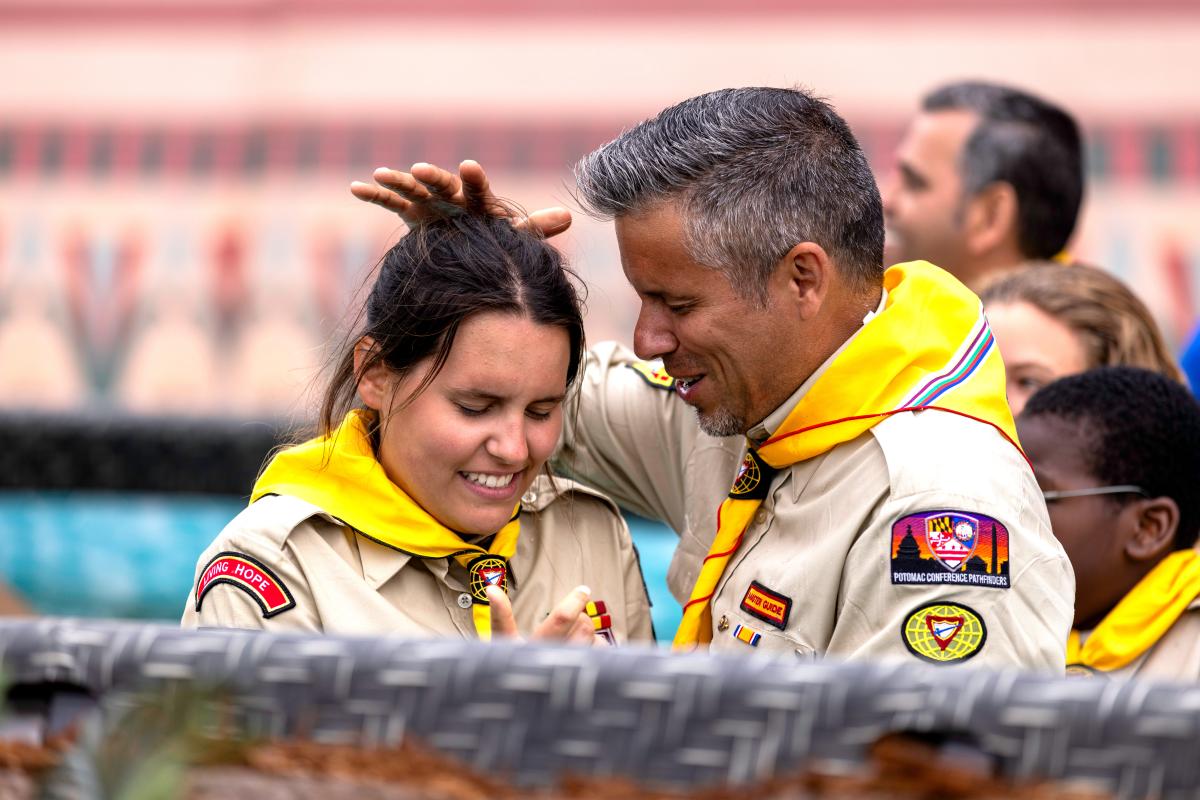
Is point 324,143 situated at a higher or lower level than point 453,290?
higher

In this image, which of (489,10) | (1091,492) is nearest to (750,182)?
(1091,492)

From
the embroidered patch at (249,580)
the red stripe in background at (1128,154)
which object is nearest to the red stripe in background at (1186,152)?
the red stripe in background at (1128,154)

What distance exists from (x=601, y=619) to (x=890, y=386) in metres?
0.58

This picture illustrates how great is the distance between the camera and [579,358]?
2.40 m

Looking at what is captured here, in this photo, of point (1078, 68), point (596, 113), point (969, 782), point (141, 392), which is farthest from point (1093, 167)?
point (969, 782)

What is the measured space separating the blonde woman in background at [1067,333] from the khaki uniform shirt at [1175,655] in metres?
0.74

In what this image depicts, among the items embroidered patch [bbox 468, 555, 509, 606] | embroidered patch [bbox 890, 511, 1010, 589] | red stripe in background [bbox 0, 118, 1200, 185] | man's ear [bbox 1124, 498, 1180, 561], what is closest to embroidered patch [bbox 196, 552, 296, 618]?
embroidered patch [bbox 468, 555, 509, 606]

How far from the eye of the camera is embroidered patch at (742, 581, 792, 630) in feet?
6.94

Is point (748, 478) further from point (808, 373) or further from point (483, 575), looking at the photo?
point (483, 575)

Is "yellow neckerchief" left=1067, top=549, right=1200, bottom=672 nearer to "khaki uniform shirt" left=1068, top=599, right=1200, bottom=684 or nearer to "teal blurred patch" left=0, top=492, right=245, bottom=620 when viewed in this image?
"khaki uniform shirt" left=1068, top=599, right=1200, bottom=684

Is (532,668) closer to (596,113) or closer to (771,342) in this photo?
(771,342)

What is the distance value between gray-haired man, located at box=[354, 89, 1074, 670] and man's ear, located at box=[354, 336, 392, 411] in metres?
0.23

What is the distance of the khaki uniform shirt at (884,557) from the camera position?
191 centimetres

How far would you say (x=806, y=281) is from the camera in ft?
7.36
